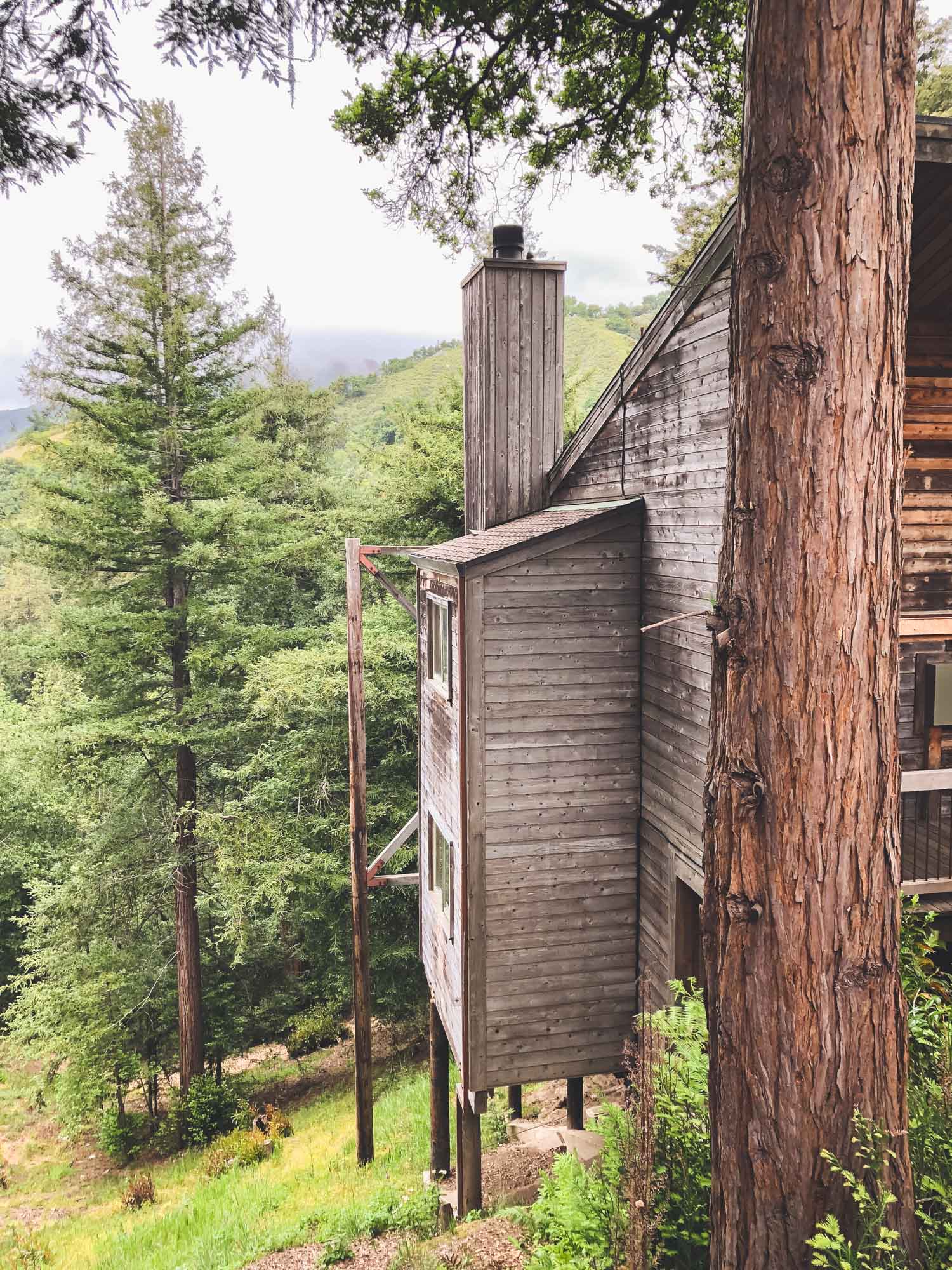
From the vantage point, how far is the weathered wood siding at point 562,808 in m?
6.80

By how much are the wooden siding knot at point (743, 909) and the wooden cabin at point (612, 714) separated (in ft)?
9.54

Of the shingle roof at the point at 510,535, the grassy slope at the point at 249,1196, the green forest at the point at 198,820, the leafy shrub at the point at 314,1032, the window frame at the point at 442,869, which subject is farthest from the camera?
the leafy shrub at the point at 314,1032

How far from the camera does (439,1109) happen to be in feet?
32.1

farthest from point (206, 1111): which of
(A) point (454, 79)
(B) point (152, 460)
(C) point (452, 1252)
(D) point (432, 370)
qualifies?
(D) point (432, 370)

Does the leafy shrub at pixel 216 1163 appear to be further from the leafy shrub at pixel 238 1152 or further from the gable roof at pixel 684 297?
the gable roof at pixel 684 297

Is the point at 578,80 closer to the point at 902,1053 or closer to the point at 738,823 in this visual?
the point at 738,823

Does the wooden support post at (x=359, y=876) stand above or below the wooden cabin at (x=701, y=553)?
below

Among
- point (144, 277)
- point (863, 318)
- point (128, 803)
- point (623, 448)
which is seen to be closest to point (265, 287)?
point (144, 277)

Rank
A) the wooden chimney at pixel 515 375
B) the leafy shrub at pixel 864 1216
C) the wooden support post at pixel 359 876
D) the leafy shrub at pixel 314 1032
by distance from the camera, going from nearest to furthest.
Result: the leafy shrub at pixel 864 1216 < the wooden chimney at pixel 515 375 < the wooden support post at pixel 359 876 < the leafy shrub at pixel 314 1032

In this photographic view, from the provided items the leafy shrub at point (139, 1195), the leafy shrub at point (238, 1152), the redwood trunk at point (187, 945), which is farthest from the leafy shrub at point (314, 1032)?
the leafy shrub at point (139, 1195)

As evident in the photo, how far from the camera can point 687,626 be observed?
19.9 feet

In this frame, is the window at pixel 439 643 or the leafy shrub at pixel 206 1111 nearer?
the window at pixel 439 643

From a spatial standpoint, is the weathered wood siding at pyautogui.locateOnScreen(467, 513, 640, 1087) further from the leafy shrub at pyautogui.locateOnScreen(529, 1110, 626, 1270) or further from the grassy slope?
the grassy slope

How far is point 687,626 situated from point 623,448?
208 cm
